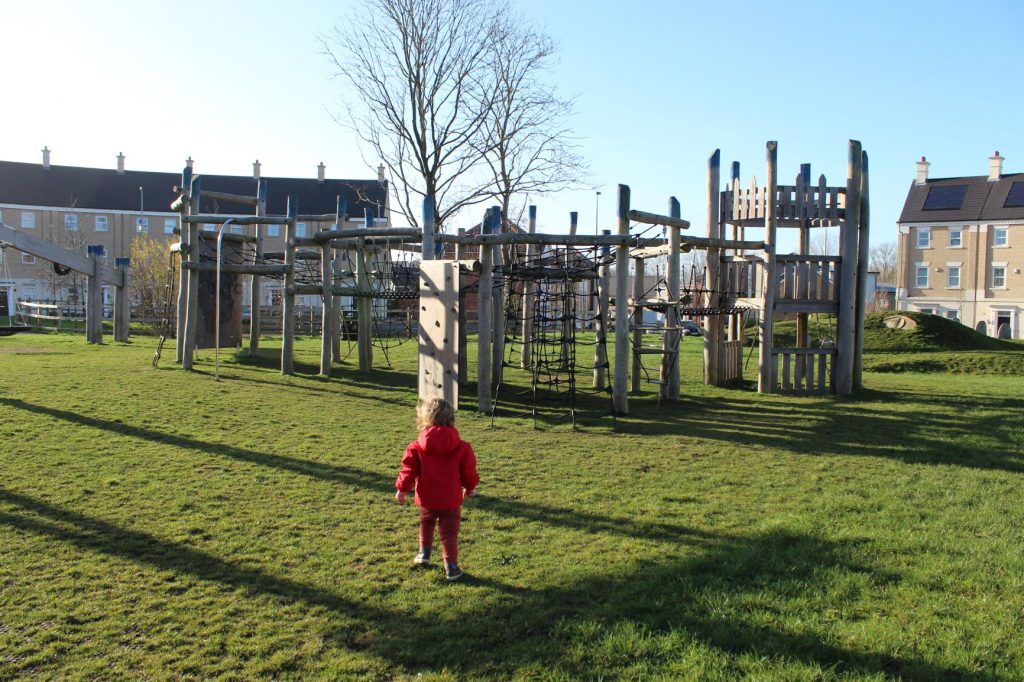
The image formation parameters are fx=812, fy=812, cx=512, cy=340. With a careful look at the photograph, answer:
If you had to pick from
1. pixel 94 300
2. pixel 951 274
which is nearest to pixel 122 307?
pixel 94 300

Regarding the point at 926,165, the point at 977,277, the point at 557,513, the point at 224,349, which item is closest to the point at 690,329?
the point at 557,513

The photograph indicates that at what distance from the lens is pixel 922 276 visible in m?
54.5

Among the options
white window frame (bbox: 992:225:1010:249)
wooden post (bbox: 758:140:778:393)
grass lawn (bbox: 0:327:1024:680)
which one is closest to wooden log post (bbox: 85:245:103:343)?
grass lawn (bbox: 0:327:1024:680)

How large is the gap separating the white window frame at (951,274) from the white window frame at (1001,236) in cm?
240

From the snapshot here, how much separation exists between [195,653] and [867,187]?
1495 cm

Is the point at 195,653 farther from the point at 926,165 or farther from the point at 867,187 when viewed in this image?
the point at 926,165

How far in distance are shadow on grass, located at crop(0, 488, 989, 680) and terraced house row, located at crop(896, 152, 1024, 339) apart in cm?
5206

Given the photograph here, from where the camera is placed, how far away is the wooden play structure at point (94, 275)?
23438 mm

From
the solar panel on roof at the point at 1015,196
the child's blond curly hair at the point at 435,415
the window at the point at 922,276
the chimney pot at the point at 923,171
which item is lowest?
the child's blond curly hair at the point at 435,415

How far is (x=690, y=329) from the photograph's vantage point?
1390 cm

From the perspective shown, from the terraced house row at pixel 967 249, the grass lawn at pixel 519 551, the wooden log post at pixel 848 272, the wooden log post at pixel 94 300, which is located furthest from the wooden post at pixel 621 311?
the terraced house row at pixel 967 249

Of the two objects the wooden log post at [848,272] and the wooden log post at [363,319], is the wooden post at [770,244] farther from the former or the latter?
the wooden log post at [363,319]

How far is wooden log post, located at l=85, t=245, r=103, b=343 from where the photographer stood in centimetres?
2447

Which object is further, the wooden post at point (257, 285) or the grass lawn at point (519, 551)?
the wooden post at point (257, 285)
